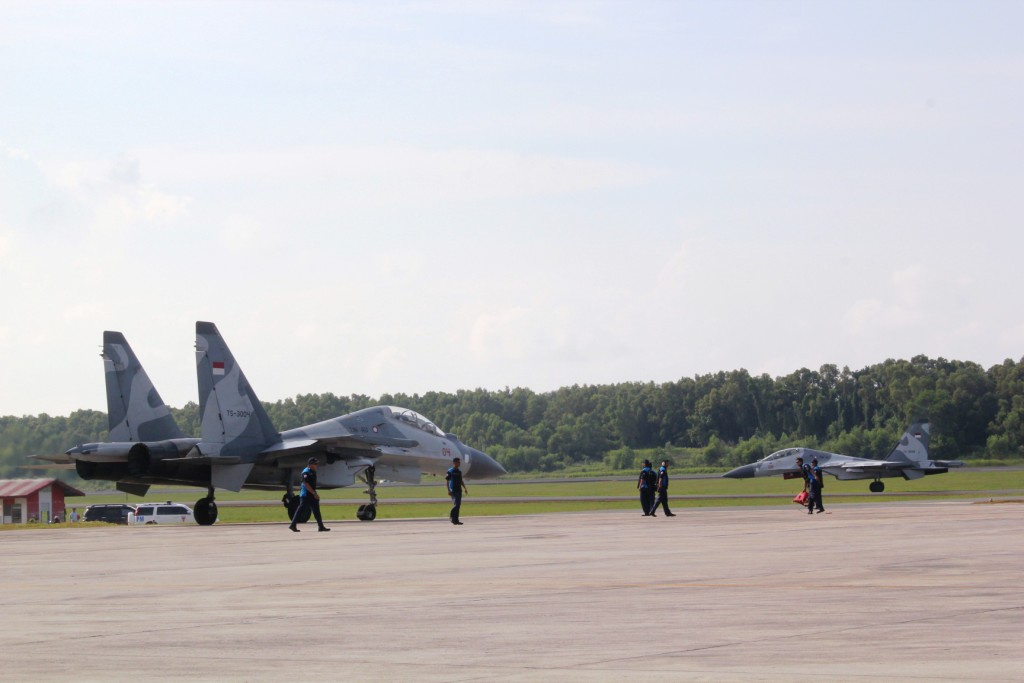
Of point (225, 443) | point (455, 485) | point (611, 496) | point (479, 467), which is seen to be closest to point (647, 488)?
point (455, 485)

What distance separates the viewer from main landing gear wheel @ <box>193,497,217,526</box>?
119ft

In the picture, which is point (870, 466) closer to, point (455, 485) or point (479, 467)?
point (479, 467)

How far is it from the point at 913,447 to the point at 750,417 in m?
101

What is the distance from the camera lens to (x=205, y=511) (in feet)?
120

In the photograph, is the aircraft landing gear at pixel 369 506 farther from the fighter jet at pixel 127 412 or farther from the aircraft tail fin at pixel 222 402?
the fighter jet at pixel 127 412

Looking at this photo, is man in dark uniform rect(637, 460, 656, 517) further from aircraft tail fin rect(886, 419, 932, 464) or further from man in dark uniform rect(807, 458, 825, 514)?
aircraft tail fin rect(886, 419, 932, 464)

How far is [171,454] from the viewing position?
33.7 metres

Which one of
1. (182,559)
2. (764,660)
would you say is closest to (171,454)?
(182,559)

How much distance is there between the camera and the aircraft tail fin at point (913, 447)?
211 ft

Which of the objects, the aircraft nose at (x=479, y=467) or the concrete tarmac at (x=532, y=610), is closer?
the concrete tarmac at (x=532, y=610)

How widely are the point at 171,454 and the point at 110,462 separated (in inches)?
65.9

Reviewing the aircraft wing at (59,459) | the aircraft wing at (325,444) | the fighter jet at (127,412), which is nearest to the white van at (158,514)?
the aircraft wing at (59,459)

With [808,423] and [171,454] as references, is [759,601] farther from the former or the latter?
[808,423]

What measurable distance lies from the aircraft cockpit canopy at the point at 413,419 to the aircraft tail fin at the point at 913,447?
108 feet
